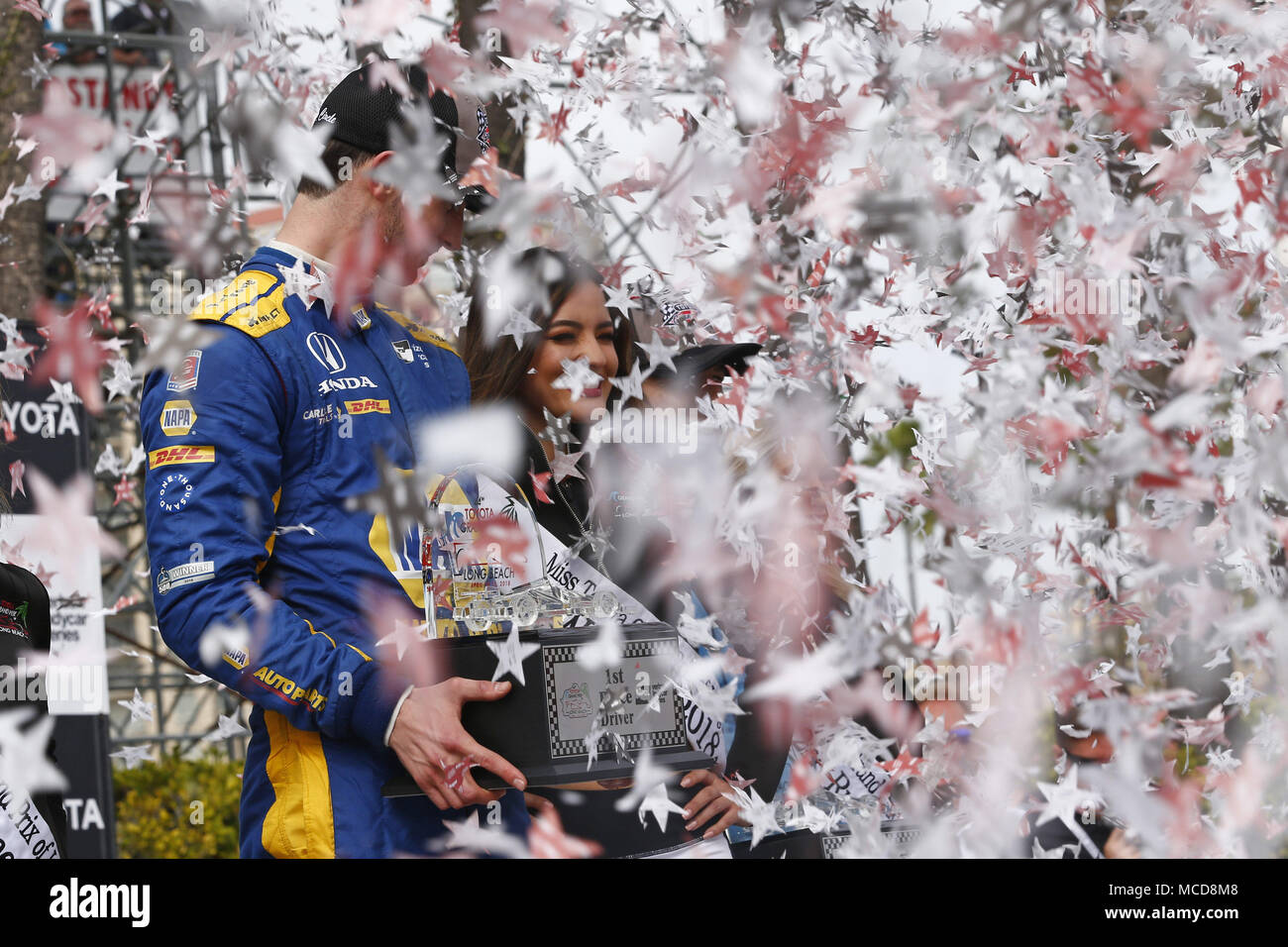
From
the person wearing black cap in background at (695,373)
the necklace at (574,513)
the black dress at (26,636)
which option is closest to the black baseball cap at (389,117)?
the necklace at (574,513)

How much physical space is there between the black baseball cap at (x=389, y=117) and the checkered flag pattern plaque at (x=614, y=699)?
37.8 inches

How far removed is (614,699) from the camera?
8.30ft

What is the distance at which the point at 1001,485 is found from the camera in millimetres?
3102

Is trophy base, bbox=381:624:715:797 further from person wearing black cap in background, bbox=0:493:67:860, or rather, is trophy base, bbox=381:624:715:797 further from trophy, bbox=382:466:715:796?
person wearing black cap in background, bbox=0:493:67:860

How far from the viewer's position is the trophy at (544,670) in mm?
2340

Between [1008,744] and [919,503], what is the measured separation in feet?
2.01

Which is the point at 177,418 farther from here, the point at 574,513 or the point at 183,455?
the point at 574,513

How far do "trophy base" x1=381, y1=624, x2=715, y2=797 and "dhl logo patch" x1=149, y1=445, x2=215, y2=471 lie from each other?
0.53 meters

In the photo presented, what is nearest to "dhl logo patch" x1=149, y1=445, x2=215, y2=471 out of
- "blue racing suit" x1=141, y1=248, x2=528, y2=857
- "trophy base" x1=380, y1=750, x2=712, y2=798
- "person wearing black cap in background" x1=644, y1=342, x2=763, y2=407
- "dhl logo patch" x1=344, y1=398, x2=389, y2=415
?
"blue racing suit" x1=141, y1=248, x2=528, y2=857

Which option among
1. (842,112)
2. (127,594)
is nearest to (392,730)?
(842,112)

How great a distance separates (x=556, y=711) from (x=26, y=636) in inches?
51.3

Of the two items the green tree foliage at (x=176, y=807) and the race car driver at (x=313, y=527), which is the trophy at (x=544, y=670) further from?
the green tree foliage at (x=176, y=807)
